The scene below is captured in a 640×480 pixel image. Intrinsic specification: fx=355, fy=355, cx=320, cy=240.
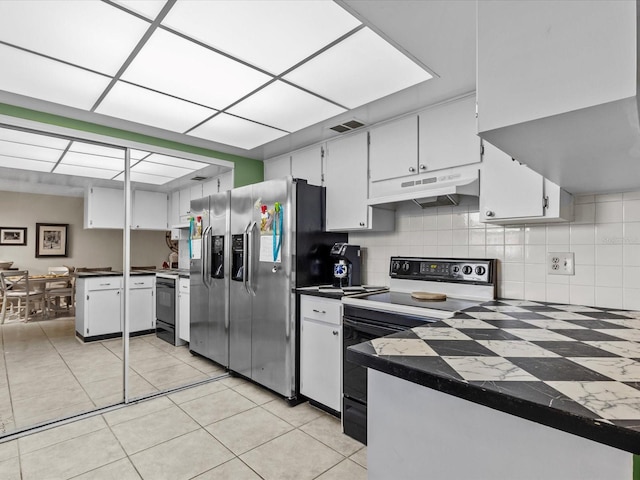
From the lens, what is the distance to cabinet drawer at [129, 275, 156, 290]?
322 centimetres

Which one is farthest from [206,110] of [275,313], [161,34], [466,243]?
[466,243]

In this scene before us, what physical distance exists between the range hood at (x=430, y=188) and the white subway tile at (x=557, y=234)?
0.47 m

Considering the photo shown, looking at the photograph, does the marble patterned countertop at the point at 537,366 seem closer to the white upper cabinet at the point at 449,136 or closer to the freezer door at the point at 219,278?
the white upper cabinet at the point at 449,136

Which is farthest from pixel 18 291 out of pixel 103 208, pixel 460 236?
pixel 460 236

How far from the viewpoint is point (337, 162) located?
3.13 meters

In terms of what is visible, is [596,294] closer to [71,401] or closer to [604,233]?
[604,233]

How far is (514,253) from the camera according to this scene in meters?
2.30

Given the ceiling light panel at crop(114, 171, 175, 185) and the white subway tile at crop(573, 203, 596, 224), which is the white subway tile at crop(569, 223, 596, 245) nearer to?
the white subway tile at crop(573, 203, 596, 224)

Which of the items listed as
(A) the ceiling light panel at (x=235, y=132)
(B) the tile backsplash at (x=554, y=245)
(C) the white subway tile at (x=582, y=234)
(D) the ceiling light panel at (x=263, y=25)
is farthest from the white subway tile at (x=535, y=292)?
(A) the ceiling light panel at (x=235, y=132)

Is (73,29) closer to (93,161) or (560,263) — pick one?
(93,161)

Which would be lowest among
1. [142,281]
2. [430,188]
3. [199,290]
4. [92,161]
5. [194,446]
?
[194,446]

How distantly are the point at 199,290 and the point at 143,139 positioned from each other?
1.60 m

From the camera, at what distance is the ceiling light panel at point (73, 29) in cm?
150

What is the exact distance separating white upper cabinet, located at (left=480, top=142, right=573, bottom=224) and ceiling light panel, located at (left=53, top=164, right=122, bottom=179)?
9.47 ft
